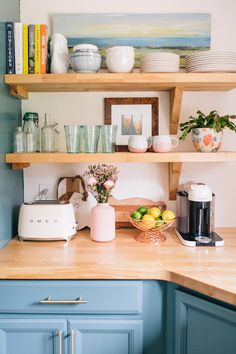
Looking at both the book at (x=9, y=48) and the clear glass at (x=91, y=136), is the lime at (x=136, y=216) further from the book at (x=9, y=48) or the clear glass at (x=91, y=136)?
the book at (x=9, y=48)

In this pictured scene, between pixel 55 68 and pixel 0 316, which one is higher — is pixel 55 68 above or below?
above

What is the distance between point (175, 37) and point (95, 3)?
483 millimetres

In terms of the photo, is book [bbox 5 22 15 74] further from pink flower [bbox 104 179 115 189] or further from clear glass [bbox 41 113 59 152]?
pink flower [bbox 104 179 115 189]

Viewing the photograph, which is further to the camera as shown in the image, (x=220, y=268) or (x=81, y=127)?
(x=81, y=127)

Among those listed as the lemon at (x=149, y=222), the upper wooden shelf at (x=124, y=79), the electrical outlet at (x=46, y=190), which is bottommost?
the lemon at (x=149, y=222)

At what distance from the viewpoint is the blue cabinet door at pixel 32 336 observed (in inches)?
50.9

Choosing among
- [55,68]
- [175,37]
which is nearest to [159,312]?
[55,68]

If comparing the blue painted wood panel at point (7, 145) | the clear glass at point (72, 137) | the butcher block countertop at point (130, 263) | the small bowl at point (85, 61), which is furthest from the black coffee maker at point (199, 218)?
the blue painted wood panel at point (7, 145)

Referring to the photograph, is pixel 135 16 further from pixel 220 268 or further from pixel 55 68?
pixel 220 268

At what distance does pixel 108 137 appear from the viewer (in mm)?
1612

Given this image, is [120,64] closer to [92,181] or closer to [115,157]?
[115,157]

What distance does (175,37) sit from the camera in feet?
5.85

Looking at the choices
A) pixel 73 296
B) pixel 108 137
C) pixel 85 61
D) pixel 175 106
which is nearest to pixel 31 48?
pixel 85 61

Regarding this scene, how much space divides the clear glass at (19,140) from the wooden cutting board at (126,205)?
58cm
